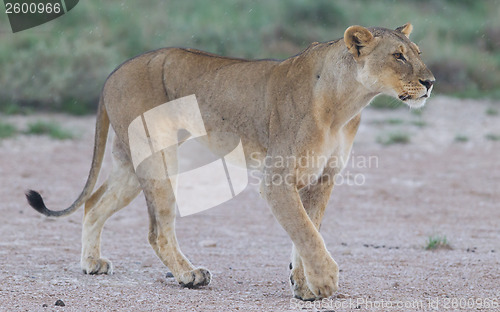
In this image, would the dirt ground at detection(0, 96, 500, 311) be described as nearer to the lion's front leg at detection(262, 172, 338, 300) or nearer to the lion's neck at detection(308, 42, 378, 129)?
the lion's front leg at detection(262, 172, 338, 300)

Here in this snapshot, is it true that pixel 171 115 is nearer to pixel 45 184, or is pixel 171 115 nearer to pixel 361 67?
pixel 361 67

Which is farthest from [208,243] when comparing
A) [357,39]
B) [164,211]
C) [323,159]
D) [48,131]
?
[48,131]

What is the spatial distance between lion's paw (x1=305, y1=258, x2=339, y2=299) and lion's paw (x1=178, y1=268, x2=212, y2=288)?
793mm

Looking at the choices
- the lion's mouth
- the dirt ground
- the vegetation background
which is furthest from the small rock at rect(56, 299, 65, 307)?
the vegetation background

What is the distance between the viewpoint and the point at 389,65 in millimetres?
4027

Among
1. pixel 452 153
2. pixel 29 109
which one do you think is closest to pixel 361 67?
pixel 452 153

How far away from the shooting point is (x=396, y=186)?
859 centimetres

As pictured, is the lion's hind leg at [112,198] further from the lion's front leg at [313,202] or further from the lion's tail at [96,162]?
Answer: the lion's front leg at [313,202]

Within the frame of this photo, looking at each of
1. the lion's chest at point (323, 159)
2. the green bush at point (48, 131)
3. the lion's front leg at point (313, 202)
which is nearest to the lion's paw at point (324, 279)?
the lion's front leg at point (313, 202)

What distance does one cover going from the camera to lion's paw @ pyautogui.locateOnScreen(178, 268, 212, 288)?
4574 mm

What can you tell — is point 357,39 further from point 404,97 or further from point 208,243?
point 208,243

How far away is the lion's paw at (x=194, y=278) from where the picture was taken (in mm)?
4574

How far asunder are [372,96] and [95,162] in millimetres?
1923

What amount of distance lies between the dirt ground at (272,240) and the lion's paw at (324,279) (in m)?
0.08
